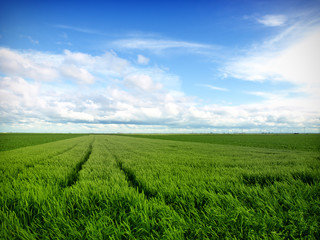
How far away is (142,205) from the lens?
10.5 feet

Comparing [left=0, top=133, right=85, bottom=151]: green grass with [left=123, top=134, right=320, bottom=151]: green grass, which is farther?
[left=123, top=134, right=320, bottom=151]: green grass

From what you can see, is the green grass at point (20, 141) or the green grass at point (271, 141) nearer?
the green grass at point (20, 141)

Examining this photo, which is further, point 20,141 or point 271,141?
point 271,141

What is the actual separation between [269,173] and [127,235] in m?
5.97

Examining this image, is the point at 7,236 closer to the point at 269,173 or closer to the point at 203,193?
the point at 203,193

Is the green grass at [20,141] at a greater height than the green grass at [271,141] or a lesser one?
lesser

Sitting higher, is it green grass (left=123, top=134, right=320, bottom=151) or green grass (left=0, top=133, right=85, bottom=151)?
green grass (left=123, top=134, right=320, bottom=151)

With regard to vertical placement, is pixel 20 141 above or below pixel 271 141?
below

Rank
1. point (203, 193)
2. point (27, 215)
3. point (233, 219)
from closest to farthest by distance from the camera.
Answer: point (233, 219) → point (27, 215) → point (203, 193)

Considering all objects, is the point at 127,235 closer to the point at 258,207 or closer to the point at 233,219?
the point at 233,219

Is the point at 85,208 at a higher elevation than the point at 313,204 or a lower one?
lower

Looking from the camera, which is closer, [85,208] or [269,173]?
[85,208]

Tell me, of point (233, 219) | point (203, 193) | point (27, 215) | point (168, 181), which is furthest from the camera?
point (168, 181)

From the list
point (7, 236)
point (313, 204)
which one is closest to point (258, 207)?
point (313, 204)
